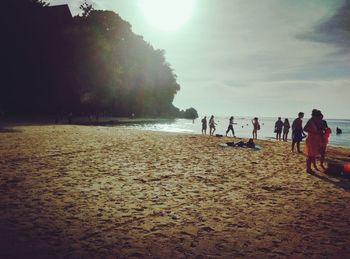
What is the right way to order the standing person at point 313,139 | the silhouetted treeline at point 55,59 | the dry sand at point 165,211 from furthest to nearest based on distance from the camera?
the silhouetted treeline at point 55,59 → the standing person at point 313,139 → the dry sand at point 165,211

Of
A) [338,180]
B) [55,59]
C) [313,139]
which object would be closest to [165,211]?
[338,180]

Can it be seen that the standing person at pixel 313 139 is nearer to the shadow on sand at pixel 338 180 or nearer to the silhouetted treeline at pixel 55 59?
the shadow on sand at pixel 338 180

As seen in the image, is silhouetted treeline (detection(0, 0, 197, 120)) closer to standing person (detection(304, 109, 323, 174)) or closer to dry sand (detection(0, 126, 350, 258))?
dry sand (detection(0, 126, 350, 258))

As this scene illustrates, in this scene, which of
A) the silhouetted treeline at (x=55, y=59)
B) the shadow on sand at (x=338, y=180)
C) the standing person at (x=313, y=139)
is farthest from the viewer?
the silhouetted treeline at (x=55, y=59)

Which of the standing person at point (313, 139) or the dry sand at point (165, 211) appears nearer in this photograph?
the dry sand at point (165, 211)

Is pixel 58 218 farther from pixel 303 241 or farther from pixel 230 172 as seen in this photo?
pixel 230 172

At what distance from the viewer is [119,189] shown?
7590mm

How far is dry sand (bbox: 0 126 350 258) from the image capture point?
4359 mm

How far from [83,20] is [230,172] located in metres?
53.4

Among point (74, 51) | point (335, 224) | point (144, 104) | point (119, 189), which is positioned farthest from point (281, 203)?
point (144, 104)

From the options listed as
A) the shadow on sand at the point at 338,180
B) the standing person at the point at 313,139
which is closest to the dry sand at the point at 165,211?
the shadow on sand at the point at 338,180

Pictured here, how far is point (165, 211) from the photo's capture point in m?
6.05

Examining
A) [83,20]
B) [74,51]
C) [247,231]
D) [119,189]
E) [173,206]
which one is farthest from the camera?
[83,20]

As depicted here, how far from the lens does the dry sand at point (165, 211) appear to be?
4359 millimetres
